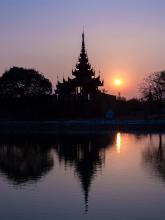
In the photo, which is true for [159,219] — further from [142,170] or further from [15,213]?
[142,170]

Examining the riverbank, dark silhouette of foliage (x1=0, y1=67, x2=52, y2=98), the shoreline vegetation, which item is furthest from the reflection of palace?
dark silhouette of foliage (x1=0, y1=67, x2=52, y2=98)

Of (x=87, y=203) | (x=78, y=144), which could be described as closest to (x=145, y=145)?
(x=78, y=144)

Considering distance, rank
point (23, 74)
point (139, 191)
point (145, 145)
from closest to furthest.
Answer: point (139, 191) < point (145, 145) < point (23, 74)

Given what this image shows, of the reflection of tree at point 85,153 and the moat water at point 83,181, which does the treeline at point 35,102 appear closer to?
the reflection of tree at point 85,153

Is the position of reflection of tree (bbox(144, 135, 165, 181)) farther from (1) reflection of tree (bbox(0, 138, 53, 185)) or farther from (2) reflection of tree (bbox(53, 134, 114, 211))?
(1) reflection of tree (bbox(0, 138, 53, 185))

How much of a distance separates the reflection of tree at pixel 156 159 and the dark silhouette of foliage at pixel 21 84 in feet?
87.8

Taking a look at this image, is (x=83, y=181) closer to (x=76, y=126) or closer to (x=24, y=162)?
(x=24, y=162)

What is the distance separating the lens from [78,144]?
3456cm

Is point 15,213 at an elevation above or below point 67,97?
below

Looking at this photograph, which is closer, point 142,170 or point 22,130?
point 142,170

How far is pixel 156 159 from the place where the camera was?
25.7m

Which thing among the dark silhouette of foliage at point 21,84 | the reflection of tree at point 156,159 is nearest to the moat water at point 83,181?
the reflection of tree at point 156,159

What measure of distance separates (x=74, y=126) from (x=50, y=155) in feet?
70.4

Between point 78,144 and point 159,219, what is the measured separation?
21.7 meters
